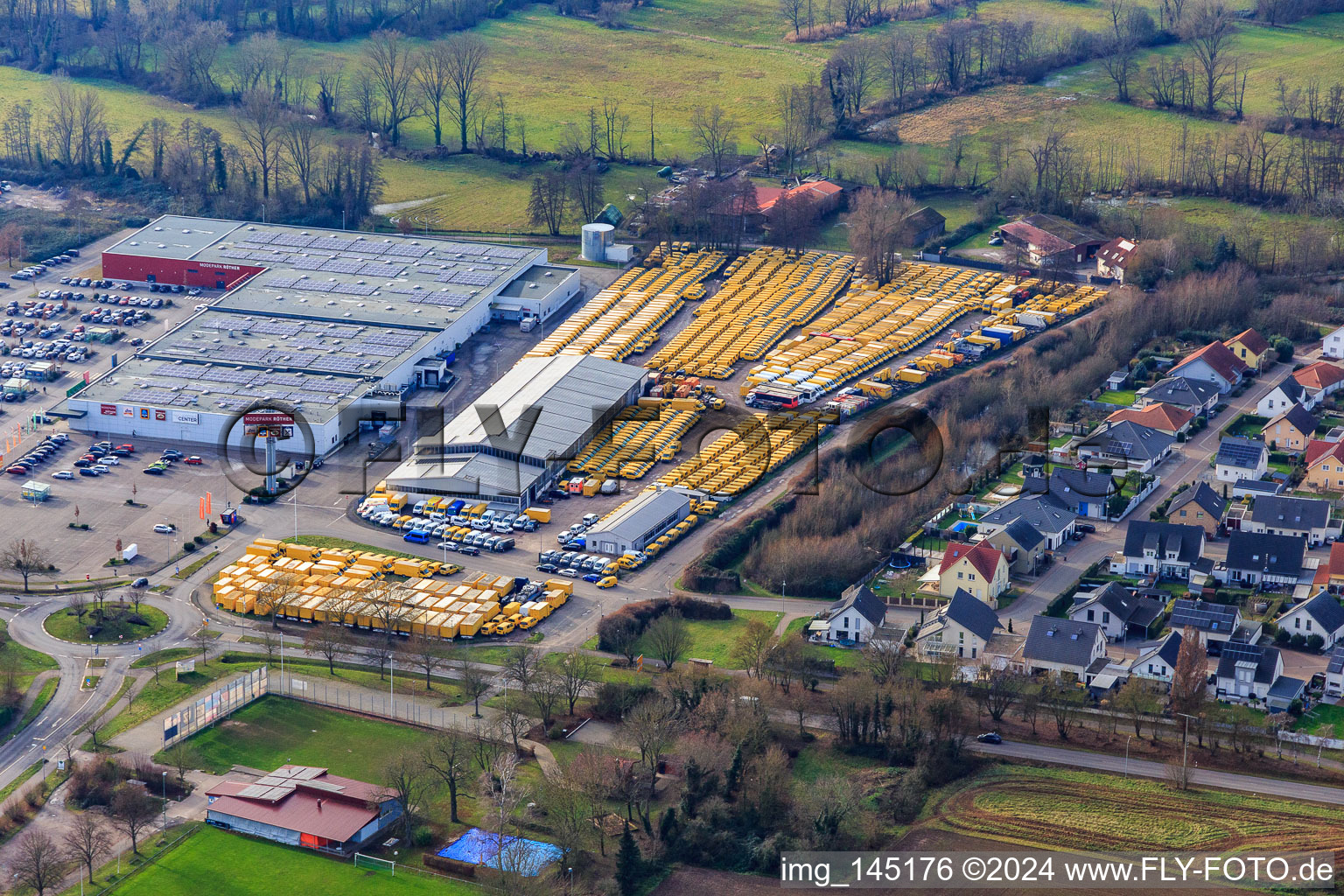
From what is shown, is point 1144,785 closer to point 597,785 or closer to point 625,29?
point 597,785

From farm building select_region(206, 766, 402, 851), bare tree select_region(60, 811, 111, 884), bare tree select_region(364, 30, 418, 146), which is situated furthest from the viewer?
bare tree select_region(364, 30, 418, 146)

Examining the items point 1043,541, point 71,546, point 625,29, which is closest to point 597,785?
point 1043,541

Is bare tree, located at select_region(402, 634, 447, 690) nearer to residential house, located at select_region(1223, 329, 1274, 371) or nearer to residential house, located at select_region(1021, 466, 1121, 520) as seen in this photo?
residential house, located at select_region(1021, 466, 1121, 520)

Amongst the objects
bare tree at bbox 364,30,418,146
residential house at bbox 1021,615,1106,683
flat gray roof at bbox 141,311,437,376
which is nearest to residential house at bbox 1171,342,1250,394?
residential house at bbox 1021,615,1106,683

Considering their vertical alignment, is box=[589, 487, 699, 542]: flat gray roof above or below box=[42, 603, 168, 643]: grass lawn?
above

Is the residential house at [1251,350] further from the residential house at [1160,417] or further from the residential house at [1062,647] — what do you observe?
the residential house at [1062,647]

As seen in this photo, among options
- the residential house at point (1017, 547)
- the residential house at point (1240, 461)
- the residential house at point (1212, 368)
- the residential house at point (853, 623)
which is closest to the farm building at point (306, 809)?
the residential house at point (853, 623)
